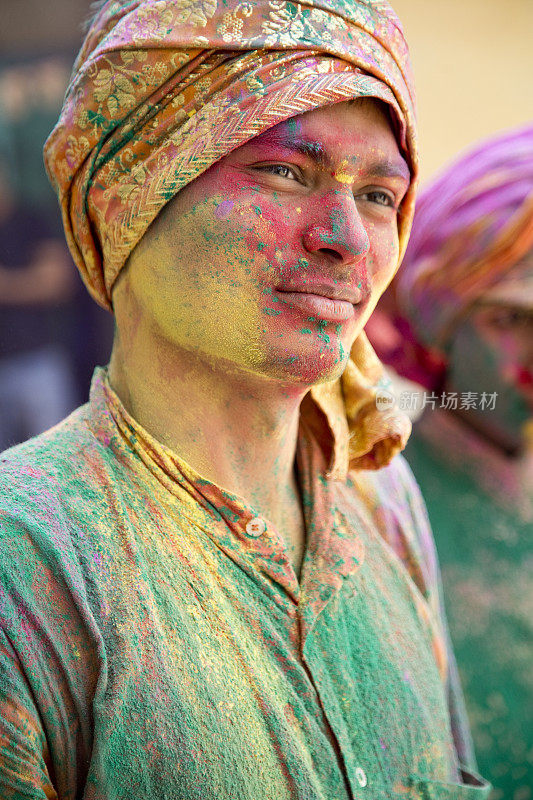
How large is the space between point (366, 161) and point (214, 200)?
0.60 ft

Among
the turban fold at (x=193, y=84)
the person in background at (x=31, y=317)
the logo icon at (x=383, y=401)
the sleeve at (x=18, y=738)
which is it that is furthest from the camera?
the person in background at (x=31, y=317)

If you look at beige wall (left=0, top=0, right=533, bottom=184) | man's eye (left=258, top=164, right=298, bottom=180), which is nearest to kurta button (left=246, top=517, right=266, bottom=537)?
man's eye (left=258, top=164, right=298, bottom=180)

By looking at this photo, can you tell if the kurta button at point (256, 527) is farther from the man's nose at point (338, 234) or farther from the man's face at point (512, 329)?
the man's face at point (512, 329)

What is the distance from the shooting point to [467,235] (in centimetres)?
181

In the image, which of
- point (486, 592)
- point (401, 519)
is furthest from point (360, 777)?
point (486, 592)

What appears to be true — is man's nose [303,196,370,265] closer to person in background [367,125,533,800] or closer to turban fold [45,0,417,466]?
turban fold [45,0,417,466]

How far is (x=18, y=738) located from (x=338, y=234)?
0.59 m

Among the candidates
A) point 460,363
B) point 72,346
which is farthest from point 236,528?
point 460,363

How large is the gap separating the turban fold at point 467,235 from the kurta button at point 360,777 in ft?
3.83

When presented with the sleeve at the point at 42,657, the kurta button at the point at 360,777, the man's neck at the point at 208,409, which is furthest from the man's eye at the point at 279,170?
the kurta button at the point at 360,777

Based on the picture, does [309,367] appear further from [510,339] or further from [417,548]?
[510,339]

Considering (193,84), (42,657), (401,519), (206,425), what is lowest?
(42,657)

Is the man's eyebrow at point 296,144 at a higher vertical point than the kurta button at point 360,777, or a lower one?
higher

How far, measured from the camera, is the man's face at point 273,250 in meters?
0.84
